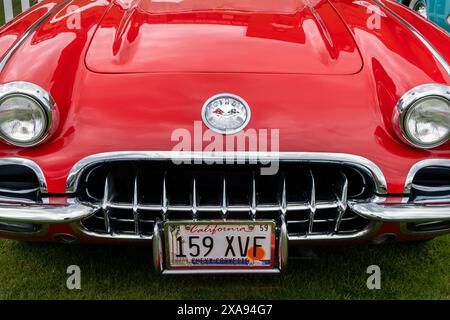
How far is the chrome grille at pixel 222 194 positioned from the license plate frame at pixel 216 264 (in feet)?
0.12

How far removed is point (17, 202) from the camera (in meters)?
1.77

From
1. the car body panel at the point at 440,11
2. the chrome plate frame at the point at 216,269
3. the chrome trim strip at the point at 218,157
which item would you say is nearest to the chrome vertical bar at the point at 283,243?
the chrome plate frame at the point at 216,269

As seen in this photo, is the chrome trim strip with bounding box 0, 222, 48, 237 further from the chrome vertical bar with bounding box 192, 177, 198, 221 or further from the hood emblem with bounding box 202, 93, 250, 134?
the hood emblem with bounding box 202, 93, 250, 134

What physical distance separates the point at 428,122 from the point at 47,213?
4.35 ft

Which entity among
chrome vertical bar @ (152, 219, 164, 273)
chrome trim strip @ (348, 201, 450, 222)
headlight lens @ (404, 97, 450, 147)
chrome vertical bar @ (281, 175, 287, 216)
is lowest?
chrome vertical bar @ (152, 219, 164, 273)

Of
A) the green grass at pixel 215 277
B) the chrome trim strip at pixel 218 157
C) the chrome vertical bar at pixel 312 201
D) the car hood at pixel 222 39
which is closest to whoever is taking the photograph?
the chrome trim strip at pixel 218 157

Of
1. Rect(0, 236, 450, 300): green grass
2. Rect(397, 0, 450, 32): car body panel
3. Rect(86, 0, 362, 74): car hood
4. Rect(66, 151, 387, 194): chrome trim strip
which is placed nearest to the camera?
Rect(66, 151, 387, 194): chrome trim strip

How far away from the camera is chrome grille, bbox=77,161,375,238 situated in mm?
1750

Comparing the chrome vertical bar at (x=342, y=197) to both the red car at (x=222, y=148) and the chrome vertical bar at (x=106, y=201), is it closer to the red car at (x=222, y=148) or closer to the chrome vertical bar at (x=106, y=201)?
the red car at (x=222, y=148)

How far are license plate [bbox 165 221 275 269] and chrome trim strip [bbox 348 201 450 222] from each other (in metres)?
0.32

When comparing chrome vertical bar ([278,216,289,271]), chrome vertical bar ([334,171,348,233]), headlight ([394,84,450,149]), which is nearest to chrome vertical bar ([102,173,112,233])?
chrome vertical bar ([278,216,289,271])

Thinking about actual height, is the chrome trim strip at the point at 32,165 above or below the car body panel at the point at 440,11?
below

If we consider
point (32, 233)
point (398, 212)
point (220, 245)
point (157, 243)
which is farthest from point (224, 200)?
point (32, 233)

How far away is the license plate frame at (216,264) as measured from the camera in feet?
5.68
